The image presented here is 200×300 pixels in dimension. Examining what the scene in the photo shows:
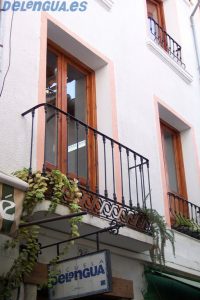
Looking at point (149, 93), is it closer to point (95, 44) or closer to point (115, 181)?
point (95, 44)

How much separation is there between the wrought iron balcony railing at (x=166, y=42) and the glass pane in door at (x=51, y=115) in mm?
3414

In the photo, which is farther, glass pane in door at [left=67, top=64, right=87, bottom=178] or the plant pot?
glass pane in door at [left=67, top=64, right=87, bottom=178]

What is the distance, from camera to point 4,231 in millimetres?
4414

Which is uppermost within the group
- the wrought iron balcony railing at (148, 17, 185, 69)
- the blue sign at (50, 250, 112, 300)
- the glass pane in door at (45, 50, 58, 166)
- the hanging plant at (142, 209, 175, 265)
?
the wrought iron balcony railing at (148, 17, 185, 69)

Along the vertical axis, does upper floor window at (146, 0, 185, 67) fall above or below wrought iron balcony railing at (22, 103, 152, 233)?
above

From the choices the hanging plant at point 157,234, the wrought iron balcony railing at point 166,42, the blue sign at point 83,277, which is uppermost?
the wrought iron balcony railing at point 166,42

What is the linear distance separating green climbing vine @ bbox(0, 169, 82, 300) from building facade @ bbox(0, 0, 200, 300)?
114 mm

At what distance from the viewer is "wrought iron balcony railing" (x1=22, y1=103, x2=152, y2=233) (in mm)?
6223

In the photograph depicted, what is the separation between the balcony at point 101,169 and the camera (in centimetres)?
611

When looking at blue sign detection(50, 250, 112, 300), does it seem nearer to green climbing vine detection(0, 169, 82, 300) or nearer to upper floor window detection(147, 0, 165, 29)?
green climbing vine detection(0, 169, 82, 300)

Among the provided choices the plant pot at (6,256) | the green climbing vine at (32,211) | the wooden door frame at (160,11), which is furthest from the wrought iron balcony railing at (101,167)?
the wooden door frame at (160,11)

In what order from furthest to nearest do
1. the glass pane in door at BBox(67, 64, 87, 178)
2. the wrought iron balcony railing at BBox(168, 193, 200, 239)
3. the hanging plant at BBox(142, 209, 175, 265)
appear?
the wrought iron balcony railing at BBox(168, 193, 200, 239) < the glass pane in door at BBox(67, 64, 87, 178) < the hanging plant at BBox(142, 209, 175, 265)

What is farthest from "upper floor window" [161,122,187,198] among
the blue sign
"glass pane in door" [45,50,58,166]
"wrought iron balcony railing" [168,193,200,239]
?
the blue sign

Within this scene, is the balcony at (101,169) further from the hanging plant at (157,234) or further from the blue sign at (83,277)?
the blue sign at (83,277)
